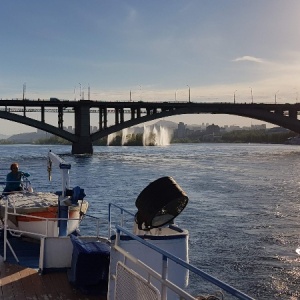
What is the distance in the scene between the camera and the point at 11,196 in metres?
13.3

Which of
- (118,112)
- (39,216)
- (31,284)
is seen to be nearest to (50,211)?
(39,216)

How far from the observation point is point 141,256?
23.9 ft

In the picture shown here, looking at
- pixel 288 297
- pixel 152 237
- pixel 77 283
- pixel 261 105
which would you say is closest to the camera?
pixel 152 237

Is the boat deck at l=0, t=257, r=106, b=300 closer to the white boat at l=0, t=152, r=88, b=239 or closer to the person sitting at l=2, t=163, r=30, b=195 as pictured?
the white boat at l=0, t=152, r=88, b=239

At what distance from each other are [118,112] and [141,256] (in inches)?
3507

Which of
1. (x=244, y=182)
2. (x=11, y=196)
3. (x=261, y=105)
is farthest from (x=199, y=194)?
(x=261, y=105)

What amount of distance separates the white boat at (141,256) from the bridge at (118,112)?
7769 centimetres

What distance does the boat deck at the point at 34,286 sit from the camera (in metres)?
8.27

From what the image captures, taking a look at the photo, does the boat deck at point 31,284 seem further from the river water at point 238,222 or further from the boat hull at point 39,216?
the river water at point 238,222

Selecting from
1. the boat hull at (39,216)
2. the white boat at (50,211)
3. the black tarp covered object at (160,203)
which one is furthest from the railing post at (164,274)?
the boat hull at (39,216)

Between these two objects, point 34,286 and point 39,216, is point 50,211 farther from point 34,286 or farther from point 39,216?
point 34,286

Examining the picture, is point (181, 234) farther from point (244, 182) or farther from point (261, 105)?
point (261, 105)

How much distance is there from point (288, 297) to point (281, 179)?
39.2 meters

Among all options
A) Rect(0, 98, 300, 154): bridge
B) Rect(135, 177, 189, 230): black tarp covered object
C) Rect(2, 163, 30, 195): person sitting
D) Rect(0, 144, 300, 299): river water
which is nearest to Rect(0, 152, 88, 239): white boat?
Rect(2, 163, 30, 195): person sitting
